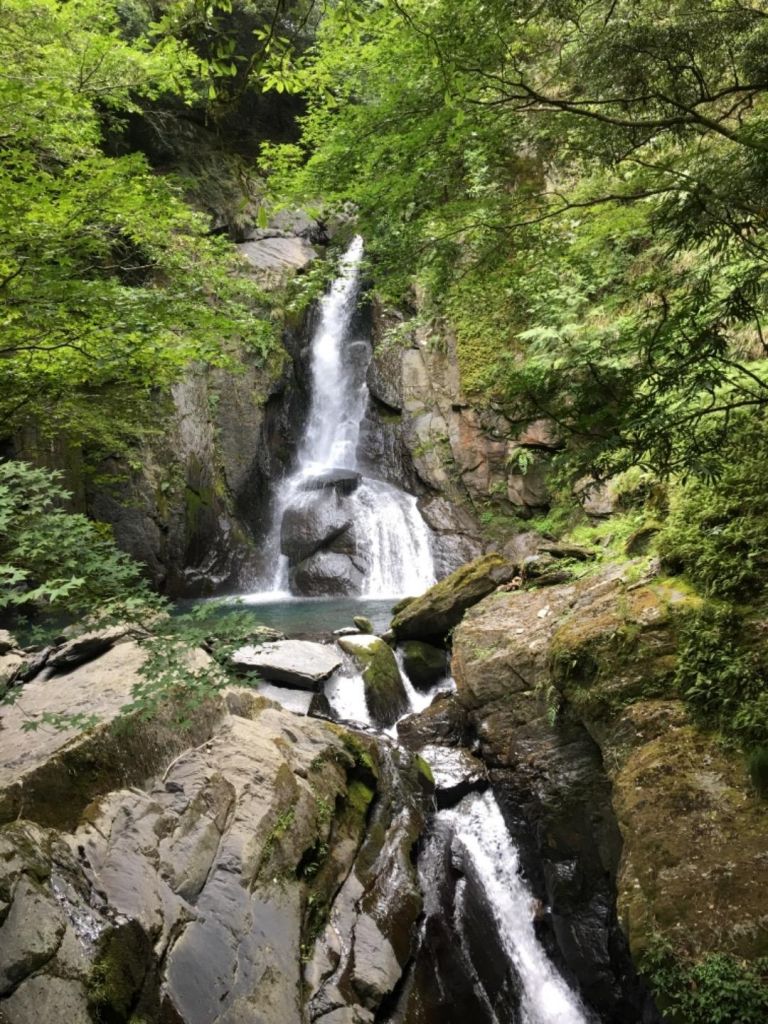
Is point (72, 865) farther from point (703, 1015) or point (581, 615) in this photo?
point (581, 615)

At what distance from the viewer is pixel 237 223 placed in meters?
20.9

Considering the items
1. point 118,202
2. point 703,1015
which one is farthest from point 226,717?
point 118,202

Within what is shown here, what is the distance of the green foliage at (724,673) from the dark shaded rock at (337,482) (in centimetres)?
1357

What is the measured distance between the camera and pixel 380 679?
28.4ft

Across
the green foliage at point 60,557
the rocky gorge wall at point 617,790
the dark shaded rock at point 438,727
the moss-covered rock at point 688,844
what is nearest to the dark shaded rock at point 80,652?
the green foliage at point 60,557

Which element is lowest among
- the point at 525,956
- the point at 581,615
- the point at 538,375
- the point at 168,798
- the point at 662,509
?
the point at 525,956

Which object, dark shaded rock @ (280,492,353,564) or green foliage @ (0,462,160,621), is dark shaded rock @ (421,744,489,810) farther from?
dark shaded rock @ (280,492,353,564)

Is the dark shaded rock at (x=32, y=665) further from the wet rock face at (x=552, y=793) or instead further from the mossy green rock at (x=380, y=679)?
the wet rock face at (x=552, y=793)

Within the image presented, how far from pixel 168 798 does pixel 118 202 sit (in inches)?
222

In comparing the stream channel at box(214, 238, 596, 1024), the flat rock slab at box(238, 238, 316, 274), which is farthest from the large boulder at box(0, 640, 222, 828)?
the flat rock slab at box(238, 238, 316, 274)

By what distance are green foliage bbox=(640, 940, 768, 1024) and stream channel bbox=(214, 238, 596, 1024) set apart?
5.45ft

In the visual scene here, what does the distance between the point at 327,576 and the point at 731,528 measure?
481 inches

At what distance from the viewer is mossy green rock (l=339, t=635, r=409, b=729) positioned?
8.36 m

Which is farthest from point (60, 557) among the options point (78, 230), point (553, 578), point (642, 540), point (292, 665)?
point (553, 578)
